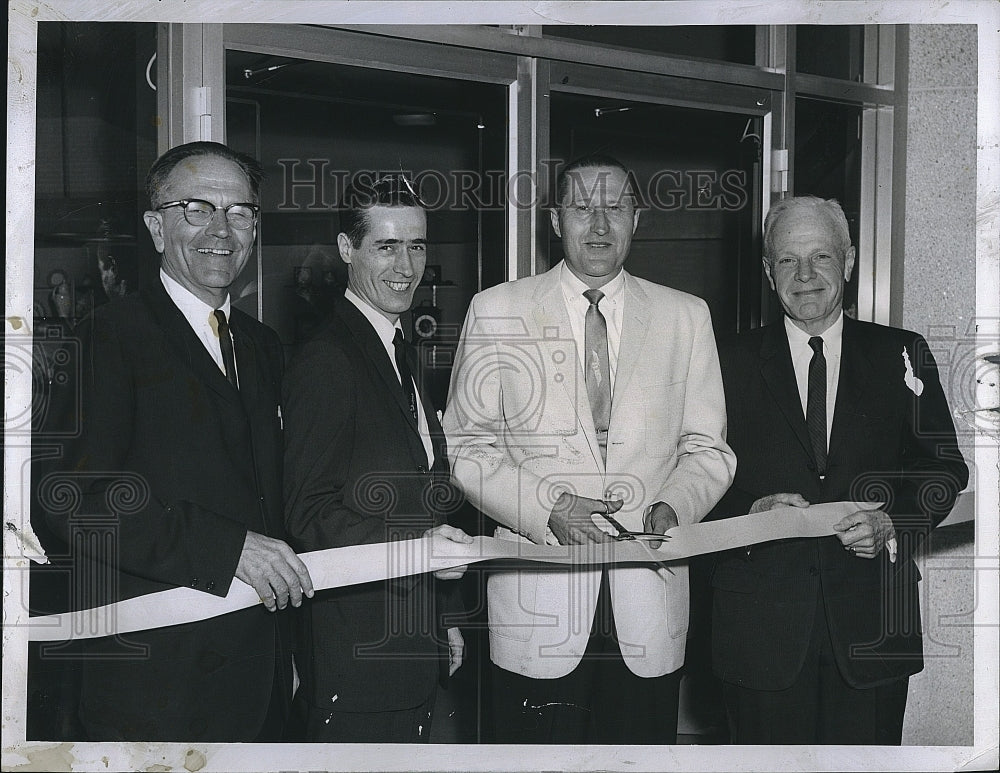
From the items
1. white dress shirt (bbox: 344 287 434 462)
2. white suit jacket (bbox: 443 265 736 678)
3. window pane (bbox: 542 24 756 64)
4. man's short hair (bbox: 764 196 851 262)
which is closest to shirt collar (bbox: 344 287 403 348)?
white dress shirt (bbox: 344 287 434 462)

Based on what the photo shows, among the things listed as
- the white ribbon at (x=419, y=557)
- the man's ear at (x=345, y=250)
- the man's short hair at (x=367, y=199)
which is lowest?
the white ribbon at (x=419, y=557)

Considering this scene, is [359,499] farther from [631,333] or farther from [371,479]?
[631,333]

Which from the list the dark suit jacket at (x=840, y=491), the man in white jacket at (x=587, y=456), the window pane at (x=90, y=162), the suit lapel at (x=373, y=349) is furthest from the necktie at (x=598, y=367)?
the window pane at (x=90, y=162)

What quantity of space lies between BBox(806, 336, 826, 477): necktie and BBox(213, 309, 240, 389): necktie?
3.46 ft

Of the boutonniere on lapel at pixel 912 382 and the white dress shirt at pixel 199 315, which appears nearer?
the white dress shirt at pixel 199 315

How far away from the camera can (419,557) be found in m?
1.71

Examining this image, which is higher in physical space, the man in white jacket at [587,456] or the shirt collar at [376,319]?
the shirt collar at [376,319]

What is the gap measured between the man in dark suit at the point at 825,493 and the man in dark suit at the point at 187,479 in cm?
84

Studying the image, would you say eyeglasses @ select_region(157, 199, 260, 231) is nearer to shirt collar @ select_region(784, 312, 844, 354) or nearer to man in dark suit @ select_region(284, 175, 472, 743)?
man in dark suit @ select_region(284, 175, 472, 743)

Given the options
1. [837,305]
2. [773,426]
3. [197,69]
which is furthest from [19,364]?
[837,305]

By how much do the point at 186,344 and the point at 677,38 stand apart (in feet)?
3.54

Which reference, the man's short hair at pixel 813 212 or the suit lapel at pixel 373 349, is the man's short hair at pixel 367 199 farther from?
the man's short hair at pixel 813 212

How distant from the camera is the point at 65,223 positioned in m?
1.71

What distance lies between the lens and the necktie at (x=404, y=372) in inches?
66.8
